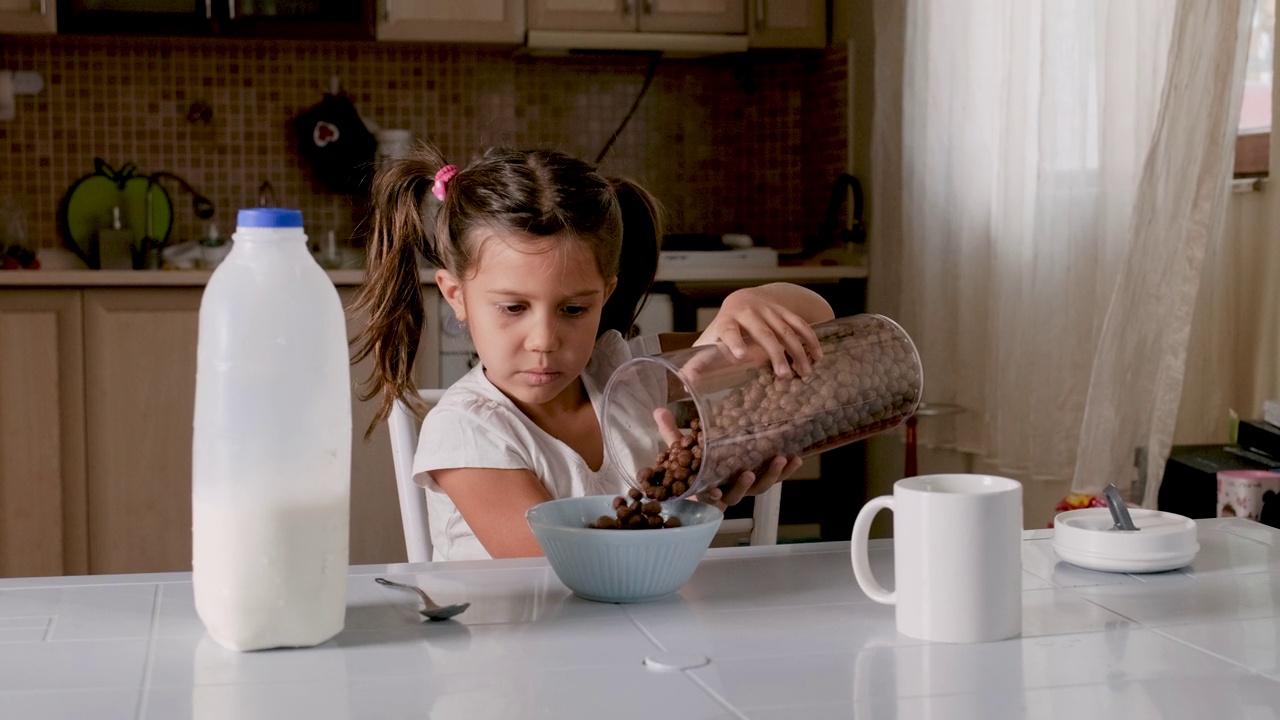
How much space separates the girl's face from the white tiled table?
0.34 meters

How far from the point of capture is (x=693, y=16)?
358 cm

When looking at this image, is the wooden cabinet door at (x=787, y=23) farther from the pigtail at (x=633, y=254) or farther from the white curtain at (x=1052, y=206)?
the pigtail at (x=633, y=254)

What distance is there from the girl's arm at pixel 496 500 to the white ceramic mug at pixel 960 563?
0.48 metres

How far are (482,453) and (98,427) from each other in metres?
2.08

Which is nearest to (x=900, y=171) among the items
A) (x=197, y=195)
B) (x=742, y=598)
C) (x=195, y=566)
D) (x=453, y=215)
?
(x=197, y=195)

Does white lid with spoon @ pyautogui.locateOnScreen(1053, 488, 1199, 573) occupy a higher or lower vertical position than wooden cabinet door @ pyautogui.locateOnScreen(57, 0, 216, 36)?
lower

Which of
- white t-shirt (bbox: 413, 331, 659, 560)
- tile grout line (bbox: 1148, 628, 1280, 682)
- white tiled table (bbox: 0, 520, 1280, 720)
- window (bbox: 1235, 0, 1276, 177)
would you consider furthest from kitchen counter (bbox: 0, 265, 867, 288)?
tile grout line (bbox: 1148, 628, 1280, 682)

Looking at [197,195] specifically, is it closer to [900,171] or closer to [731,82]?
[731,82]

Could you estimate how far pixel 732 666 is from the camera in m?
0.78

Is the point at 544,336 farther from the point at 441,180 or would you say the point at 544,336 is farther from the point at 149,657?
the point at 149,657

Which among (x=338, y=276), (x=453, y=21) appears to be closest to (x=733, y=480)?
(x=338, y=276)

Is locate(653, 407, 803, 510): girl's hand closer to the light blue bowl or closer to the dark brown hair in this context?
the light blue bowl

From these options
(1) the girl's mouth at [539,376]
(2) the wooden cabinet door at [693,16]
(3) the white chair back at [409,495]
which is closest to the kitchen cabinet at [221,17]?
(2) the wooden cabinet door at [693,16]

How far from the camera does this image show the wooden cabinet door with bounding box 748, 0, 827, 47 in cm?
364
